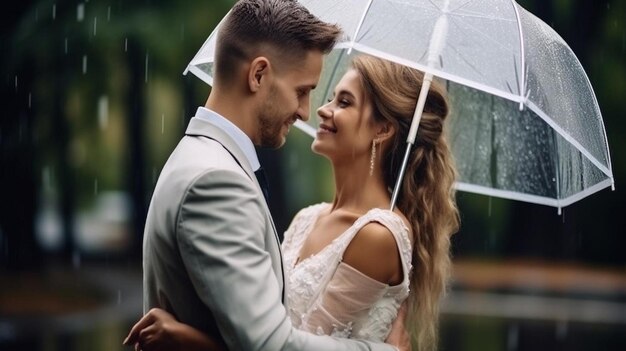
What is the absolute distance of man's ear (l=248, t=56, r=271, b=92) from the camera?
3199mm

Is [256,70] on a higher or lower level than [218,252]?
higher

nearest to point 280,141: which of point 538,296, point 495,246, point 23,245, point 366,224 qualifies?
point 366,224

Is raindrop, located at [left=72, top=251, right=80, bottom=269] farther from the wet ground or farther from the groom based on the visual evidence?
the groom

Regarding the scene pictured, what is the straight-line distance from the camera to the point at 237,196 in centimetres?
293

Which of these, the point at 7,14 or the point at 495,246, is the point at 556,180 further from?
the point at 495,246

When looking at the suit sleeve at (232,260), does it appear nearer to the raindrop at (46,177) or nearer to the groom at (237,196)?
the groom at (237,196)

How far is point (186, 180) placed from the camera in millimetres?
2955

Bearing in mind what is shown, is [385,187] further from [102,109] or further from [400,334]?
[102,109]

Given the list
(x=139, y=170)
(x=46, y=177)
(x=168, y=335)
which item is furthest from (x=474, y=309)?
(x=168, y=335)

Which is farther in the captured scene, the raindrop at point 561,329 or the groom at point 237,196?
the raindrop at point 561,329

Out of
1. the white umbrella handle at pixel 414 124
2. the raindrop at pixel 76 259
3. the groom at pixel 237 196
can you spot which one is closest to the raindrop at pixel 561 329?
the white umbrella handle at pixel 414 124

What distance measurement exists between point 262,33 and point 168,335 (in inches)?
37.5

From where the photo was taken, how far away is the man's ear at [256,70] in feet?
10.5

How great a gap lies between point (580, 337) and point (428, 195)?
10.7 m
